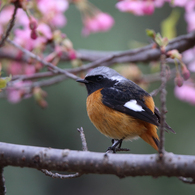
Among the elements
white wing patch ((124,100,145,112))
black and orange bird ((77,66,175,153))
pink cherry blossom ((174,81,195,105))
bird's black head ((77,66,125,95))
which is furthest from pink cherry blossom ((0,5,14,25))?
pink cherry blossom ((174,81,195,105))

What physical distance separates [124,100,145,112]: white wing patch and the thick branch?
36.3 inches

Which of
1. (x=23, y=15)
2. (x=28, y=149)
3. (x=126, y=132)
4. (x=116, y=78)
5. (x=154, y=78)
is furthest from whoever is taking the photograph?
(x=154, y=78)

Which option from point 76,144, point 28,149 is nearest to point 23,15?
point 28,149

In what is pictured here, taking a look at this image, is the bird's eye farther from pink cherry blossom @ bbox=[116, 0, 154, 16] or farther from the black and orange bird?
pink cherry blossom @ bbox=[116, 0, 154, 16]

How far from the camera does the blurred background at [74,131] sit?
659 cm

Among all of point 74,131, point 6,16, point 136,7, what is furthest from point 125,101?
point 74,131

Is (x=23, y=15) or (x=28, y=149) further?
(x=23, y=15)

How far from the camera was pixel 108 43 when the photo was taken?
6902mm

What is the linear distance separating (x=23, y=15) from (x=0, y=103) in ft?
11.7

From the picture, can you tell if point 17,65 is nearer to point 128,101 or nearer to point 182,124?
point 128,101

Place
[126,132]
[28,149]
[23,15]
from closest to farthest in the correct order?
[28,149]
[126,132]
[23,15]

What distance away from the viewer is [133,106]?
258 centimetres

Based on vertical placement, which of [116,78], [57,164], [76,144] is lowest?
[57,164]

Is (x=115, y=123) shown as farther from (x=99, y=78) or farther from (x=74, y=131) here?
(x=74, y=131)
